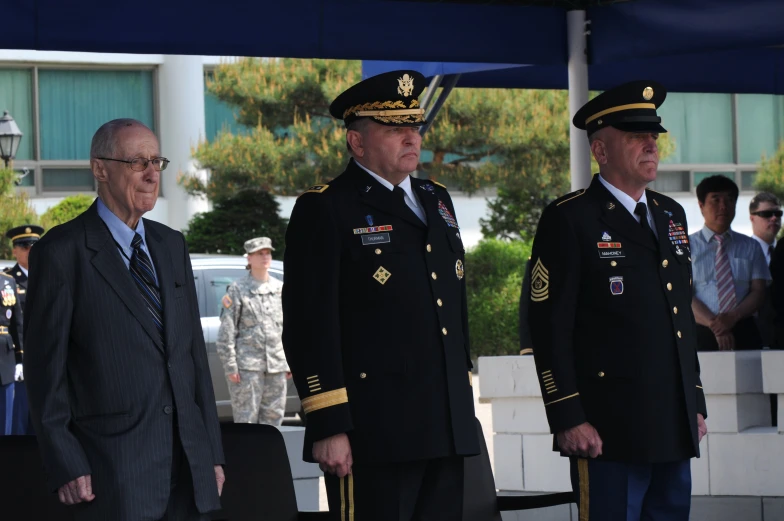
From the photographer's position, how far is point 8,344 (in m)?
10.6

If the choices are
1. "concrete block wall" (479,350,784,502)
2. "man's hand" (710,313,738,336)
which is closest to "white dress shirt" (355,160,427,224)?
"concrete block wall" (479,350,784,502)

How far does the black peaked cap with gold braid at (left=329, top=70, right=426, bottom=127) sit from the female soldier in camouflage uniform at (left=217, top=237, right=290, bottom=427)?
6594 mm

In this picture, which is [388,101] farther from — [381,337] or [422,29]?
[422,29]

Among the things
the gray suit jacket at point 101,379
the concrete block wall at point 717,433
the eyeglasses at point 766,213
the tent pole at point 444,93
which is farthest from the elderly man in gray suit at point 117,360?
the eyeglasses at point 766,213

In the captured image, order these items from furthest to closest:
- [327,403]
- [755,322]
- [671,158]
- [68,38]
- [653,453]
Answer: [671,158] < [755,322] < [68,38] < [653,453] < [327,403]

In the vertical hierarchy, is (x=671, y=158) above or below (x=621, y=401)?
above

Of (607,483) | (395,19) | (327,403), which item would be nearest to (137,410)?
(327,403)

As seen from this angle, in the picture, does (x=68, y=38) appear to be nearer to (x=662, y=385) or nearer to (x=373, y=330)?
(x=373, y=330)

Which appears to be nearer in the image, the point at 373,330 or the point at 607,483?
the point at 373,330

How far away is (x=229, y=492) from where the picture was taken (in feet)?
16.4

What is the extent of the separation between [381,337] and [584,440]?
890 millimetres

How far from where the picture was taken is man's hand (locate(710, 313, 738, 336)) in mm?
8133

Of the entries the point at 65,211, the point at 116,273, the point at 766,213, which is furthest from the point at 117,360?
the point at 65,211

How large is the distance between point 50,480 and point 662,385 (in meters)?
2.14
